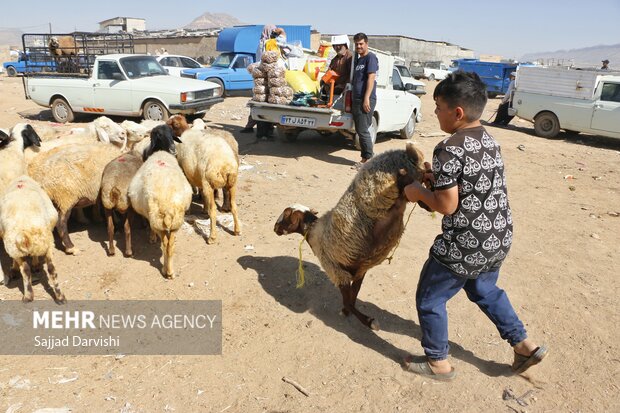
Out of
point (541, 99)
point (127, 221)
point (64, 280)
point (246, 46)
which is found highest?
point (246, 46)

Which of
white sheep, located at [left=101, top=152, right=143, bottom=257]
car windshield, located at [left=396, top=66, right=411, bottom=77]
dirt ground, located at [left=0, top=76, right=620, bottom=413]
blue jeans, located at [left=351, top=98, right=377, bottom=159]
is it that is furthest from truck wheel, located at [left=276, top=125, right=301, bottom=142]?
car windshield, located at [left=396, top=66, right=411, bottom=77]

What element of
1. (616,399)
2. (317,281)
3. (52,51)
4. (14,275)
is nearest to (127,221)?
(14,275)

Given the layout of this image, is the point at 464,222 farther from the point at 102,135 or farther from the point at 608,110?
the point at 608,110

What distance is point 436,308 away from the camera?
307 cm

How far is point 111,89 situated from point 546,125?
43.7ft

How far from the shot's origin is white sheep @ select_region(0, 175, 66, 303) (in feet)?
12.9

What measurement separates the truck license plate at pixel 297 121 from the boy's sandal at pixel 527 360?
20.8 ft

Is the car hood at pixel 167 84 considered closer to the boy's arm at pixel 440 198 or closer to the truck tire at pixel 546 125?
the boy's arm at pixel 440 198

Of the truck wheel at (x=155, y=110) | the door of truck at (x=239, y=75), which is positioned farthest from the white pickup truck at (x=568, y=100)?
the truck wheel at (x=155, y=110)

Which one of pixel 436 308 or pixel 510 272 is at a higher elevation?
pixel 436 308

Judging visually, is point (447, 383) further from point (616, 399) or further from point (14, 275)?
point (14, 275)

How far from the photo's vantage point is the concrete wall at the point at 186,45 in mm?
37031

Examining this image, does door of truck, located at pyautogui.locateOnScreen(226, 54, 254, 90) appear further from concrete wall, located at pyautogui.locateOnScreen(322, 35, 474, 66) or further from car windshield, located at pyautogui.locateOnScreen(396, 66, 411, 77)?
concrete wall, located at pyautogui.locateOnScreen(322, 35, 474, 66)

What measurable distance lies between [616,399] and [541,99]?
1301cm
